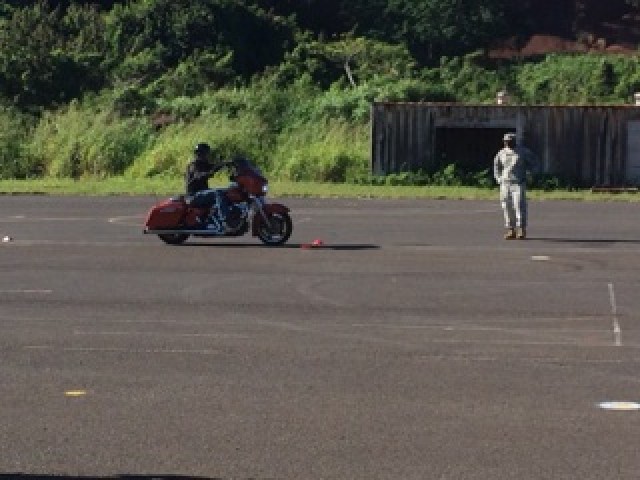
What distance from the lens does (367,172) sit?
44.2 metres

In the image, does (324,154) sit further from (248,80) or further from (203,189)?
(248,80)

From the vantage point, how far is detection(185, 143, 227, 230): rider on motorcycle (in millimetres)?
24484

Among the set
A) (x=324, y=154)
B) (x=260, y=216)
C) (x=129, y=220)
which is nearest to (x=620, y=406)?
(x=260, y=216)

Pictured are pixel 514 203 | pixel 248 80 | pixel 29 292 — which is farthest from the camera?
pixel 248 80

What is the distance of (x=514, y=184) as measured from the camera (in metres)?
25.8

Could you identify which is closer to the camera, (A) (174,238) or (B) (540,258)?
(B) (540,258)

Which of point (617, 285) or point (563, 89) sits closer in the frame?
point (617, 285)

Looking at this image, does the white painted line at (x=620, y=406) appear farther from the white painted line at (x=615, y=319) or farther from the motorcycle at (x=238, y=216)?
the motorcycle at (x=238, y=216)

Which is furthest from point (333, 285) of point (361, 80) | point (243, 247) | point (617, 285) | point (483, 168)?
point (361, 80)

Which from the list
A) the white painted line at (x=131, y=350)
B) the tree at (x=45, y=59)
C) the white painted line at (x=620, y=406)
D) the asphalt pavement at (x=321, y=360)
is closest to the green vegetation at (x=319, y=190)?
the tree at (x=45, y=59)

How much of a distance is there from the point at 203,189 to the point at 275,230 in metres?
1.42

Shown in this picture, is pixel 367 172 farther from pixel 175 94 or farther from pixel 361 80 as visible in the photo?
pixel 361 80

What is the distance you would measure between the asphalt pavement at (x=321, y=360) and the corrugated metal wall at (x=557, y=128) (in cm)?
1693

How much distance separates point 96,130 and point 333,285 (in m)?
31.2
